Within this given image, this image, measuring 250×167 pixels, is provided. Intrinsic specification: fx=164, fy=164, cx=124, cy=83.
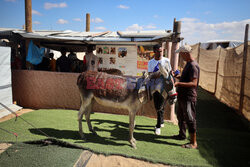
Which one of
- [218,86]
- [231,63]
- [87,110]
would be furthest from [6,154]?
[218,86]

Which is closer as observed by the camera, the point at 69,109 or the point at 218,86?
the point at 69,109

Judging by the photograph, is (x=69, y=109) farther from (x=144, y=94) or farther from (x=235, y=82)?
(x=235, y=82)

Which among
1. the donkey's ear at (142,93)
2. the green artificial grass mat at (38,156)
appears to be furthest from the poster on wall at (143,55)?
the green artificial grass mat at (38,156)

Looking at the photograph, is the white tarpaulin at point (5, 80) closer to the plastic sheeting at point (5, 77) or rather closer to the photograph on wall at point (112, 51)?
the plastic sheeting at point (5, 77)

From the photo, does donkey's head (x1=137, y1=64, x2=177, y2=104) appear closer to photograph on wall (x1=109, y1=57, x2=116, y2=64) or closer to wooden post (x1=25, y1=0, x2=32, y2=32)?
photograph on wall (x1=109, y1=57, x2=116, y2=64)

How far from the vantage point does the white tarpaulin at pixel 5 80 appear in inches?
213

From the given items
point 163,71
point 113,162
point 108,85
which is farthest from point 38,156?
point 163,71

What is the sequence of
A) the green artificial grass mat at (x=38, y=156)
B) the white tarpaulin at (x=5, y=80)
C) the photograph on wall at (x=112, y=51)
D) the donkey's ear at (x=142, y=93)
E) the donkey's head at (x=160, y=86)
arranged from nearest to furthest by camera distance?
the green artificial grass mat at (x=38, y=156) → the donkey's head at (x=160, y=86) → the donkey's ear at (x=142, y=93) → the white tarpaulin at (x=5, y=80) → the photograph on wall at (x=112, y=51)

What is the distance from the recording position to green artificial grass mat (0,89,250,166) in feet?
11.0

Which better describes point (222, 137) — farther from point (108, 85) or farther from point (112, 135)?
point (108, 85)

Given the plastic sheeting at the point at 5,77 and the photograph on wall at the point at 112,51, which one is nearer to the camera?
the plastic sheeting at the point at 5,77

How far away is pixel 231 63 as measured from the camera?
8.01 m

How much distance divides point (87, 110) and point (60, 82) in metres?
2.60

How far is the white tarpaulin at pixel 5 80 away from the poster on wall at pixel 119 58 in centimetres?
310
